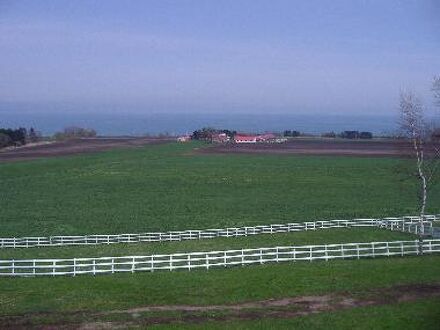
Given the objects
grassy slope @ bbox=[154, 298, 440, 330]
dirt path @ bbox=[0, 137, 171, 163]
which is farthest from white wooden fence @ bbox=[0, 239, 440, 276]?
dirt path @ bbox=[0, 137, 171, 163]

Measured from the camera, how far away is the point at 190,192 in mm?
59906

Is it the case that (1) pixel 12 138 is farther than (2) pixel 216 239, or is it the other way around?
(1) pixel 12 138

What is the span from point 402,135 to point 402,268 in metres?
10.9

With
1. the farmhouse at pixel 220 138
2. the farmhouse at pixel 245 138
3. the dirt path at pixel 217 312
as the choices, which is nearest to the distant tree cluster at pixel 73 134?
the farmhouse at pixel 220 138

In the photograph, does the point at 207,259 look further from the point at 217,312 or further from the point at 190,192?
the point at 190,192

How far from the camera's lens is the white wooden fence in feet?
91.2

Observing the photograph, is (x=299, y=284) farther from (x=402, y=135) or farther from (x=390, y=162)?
(x=390, y=162)

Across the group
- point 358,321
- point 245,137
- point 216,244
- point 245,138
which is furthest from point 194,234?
point 245,137

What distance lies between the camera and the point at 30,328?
62.9 ft

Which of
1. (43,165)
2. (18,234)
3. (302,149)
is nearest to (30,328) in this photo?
(18,234)

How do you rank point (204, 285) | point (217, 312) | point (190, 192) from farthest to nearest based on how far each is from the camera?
point (190, 192) → point (204, 285) → point (217, 312)

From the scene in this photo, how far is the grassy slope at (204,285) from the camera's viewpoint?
22062 millimetres

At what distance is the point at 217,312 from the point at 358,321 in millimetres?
4228

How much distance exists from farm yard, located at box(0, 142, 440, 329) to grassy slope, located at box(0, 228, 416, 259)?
6 cm
